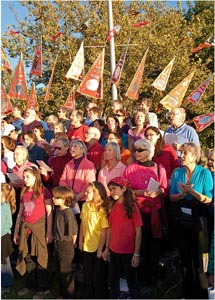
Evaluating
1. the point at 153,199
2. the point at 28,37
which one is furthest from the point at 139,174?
the point at 28,37

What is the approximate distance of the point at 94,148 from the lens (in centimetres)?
529

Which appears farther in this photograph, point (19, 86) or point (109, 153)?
point (19, 86)

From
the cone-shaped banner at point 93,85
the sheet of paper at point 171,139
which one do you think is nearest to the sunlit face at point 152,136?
the sheet of paper at point 171,139

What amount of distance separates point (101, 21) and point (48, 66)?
10.3 ft

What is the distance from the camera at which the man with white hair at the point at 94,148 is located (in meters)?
5.25

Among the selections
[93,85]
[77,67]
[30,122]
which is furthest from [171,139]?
[77,67]

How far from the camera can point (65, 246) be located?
14.3ft

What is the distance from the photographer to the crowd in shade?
3943 mm

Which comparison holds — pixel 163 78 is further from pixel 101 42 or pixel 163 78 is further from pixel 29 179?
pixel 101 42

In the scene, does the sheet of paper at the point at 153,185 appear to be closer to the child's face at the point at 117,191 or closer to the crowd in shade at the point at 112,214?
the crowd in shade at the point at 112,214

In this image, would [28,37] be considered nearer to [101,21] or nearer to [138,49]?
[101,21]

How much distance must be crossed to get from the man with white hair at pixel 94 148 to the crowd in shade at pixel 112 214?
14mm

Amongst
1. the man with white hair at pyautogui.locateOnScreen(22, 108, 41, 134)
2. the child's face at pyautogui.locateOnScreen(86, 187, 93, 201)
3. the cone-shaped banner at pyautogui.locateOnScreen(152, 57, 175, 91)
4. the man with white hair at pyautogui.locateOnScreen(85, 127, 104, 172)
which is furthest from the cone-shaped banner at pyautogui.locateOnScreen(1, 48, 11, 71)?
the child's face at pyautogui.locateOnScreen(86, 187, 93, 201)

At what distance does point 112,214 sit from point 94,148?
55.3 inches
